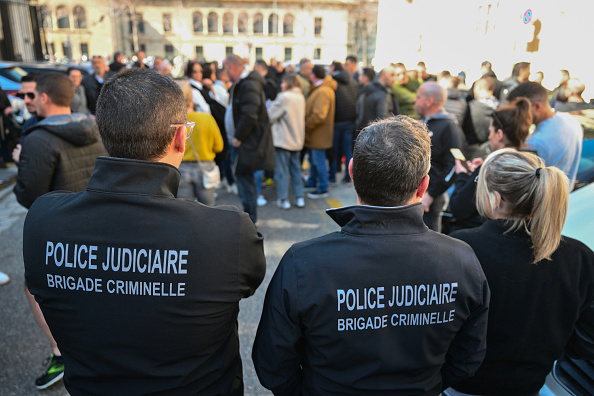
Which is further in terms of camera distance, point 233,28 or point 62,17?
point 233,28

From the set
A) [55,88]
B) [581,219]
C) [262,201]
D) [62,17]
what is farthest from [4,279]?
[62,17]

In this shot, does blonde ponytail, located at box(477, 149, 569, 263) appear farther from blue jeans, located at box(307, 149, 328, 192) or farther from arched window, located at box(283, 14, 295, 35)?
arched window, located at box(283, 14, 295, 35)

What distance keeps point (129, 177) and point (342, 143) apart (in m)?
6.42

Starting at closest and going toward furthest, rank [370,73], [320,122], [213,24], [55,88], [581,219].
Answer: [581,219] → [55,88] → [320,122] → [370,73] → [213,24]

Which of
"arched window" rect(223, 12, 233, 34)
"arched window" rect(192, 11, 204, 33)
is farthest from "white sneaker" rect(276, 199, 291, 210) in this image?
"arched window" rect(192, 11, 204, 33)

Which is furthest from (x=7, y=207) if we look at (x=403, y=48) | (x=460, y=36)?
(x=403, y=48)

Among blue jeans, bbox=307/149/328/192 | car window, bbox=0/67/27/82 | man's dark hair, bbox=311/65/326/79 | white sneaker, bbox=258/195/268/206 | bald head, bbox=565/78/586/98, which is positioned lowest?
white sneaker, bbox=258/195/268/206

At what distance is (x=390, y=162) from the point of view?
1.36 metres

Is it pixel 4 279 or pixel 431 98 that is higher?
pixel 431 98

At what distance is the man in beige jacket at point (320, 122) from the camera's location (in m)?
6.46

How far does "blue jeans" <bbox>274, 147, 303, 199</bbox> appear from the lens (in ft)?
20.3

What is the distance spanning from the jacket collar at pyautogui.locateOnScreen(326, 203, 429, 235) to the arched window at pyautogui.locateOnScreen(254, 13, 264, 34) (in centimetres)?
6250

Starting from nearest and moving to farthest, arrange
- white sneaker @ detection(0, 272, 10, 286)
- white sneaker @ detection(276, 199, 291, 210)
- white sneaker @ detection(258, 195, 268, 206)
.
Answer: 1. white sneaker @ detection(0, 272, 10, 286)
2. white sneaker @ detection(276, 199, 291, 210)
3. white sneaker @ detection(258, 195, 268, 206)

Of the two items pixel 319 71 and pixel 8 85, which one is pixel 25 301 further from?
pixel 8 85
